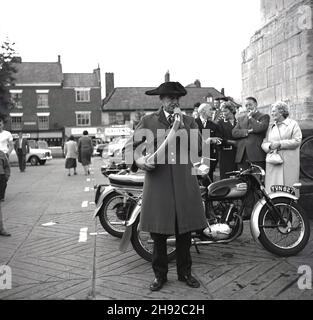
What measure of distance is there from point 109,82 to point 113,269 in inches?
2254

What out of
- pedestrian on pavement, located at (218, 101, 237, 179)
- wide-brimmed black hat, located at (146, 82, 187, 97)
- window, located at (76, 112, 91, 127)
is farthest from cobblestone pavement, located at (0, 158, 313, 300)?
window, located at (76, 112, 91, 127)

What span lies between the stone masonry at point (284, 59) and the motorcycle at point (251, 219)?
2.35 m

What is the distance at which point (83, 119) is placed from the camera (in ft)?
178

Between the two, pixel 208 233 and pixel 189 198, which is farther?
pixel 208 233

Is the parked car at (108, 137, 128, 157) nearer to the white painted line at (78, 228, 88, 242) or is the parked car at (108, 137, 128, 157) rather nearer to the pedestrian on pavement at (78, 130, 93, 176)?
the pedestrian on pavement at (78, 130, 93, 176)

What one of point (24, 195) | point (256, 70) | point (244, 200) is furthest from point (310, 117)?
point (24, 195)

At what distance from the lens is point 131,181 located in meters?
5.45

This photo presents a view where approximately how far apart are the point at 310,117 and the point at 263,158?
55.8 inches

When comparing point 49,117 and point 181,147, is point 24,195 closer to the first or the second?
point 181,147

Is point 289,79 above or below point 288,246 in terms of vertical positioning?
above

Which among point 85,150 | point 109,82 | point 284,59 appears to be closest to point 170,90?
point 284,59

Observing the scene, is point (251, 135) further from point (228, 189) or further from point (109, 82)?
point (109, 82)

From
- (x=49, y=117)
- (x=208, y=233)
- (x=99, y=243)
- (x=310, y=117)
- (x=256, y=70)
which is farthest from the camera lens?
(x=49, y=117)

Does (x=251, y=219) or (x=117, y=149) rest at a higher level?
(x=117, y=149)
